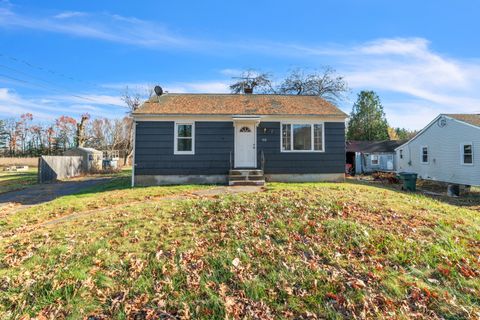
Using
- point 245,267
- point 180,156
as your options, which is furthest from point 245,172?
point 245,267

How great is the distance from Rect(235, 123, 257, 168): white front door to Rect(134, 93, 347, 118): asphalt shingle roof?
0.73 metres

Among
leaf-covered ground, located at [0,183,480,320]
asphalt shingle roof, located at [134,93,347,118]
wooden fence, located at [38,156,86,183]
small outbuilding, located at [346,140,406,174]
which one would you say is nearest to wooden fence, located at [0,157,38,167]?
wooden fence, located at [38,156,86,183]

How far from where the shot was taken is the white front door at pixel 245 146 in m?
12.2

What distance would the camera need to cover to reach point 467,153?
14.7 metres

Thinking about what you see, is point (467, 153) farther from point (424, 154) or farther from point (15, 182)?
point (15, 182)

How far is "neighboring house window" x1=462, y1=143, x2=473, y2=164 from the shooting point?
14469 mm

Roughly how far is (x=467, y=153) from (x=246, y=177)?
13.1 meters

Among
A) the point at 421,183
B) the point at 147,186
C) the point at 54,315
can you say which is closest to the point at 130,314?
the point at 54,315

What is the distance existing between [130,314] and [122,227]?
2591 mm

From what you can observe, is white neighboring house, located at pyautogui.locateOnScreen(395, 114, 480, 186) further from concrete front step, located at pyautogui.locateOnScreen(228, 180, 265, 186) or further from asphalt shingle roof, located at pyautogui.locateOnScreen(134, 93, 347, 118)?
concrete front step, located at pyautogui.locateOnScreen(228, 180, 265, 186)

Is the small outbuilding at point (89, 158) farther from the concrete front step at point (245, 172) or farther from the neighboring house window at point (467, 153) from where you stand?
the neighboring house window at point (467, 153)

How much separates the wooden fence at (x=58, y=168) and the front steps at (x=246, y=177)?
1247 centimetres

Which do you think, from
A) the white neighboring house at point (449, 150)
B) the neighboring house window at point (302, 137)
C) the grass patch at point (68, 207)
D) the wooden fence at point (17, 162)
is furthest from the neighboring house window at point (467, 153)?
the wooden fence at point (17, 162)

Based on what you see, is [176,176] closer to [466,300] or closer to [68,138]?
[466,300]
